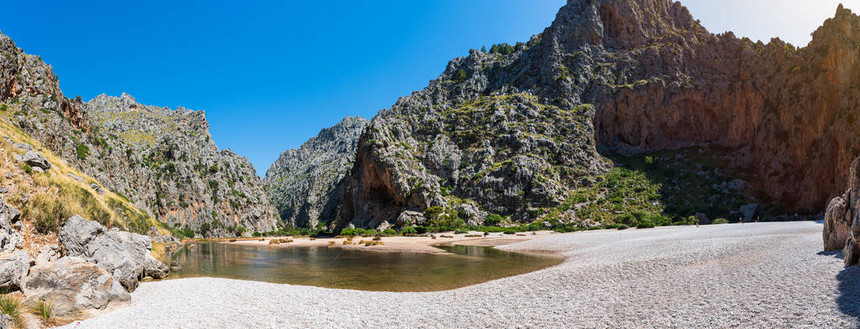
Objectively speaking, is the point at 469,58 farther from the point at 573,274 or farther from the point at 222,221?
the point at 573,274

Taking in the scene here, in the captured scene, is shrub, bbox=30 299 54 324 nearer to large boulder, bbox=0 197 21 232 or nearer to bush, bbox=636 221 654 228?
large boulder, bbox=0 197 21 232

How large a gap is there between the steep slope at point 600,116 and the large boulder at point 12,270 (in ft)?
226

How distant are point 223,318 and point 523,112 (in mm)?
93418

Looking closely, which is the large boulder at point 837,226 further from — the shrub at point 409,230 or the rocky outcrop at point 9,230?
the shrub at point 409,230

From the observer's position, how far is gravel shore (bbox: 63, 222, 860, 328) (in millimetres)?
9617

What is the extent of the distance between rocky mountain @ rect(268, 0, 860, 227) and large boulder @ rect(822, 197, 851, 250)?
48.1 meters

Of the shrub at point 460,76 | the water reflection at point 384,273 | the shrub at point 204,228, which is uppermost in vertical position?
the shrub at point 460,76

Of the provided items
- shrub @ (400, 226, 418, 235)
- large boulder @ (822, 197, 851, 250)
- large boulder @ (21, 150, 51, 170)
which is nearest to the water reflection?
large boulder @ (21, 150, 51, 170)

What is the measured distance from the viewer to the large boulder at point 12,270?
11.2 m

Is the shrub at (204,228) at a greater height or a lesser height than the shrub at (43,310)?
lesser

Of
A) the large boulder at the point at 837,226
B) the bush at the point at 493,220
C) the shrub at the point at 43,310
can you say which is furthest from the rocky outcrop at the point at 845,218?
the bush at the point at 493,220

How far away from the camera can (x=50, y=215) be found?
16.9 m

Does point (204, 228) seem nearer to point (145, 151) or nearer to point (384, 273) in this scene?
point (145, 151)

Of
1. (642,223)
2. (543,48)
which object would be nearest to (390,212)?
(642,223)
